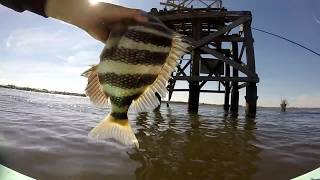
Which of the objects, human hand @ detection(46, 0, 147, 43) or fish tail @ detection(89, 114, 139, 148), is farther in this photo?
fish tail @ detection(89, 114, 139, 148)

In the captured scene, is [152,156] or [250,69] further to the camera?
[250,69]

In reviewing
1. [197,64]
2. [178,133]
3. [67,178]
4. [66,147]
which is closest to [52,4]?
[67,178]

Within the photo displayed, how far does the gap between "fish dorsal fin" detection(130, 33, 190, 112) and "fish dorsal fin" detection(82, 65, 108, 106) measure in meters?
0.09

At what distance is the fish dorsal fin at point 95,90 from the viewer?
42.7 inches

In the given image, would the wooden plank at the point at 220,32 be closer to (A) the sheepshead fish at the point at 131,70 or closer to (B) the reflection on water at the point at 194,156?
(B) the reflection on water at the point at 194,156

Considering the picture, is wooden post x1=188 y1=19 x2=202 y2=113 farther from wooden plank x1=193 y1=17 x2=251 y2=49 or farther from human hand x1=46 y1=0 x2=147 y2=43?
human hand x1=46 y1=0 x2=147 y2=43

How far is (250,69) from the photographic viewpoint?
15.5 metres

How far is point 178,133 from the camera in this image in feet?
28.2

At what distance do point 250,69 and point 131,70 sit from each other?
14968 mm

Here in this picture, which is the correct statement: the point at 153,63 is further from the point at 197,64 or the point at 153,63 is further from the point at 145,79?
the point at 197,64

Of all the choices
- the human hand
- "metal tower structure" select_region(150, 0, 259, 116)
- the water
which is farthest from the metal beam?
the human hand

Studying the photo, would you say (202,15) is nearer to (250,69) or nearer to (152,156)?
(250,69)

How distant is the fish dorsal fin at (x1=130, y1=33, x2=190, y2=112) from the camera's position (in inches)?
38.9

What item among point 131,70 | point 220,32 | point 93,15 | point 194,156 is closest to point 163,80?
point 131,70
